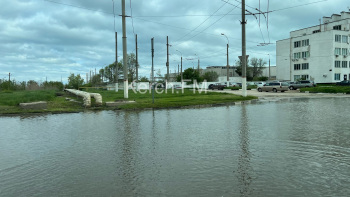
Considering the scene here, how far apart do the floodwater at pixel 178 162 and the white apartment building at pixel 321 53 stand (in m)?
67.1

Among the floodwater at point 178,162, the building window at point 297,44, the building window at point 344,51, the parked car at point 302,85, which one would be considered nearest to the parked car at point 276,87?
the parked car at point 302,85

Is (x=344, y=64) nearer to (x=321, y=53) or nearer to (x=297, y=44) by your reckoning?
(x=321, y=53)

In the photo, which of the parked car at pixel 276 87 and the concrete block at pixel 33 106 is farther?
the parked car at pixel 276 87

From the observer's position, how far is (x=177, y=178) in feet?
16.9

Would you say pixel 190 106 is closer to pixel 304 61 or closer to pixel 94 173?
pixel 94 173

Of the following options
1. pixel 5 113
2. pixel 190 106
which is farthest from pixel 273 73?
pixel 5 113

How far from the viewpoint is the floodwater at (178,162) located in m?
4.71

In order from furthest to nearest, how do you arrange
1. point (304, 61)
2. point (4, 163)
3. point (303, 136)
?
1. point (304, 61)
2. point (303, 136)
3. point (4, 163)

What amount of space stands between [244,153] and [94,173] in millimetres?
3395

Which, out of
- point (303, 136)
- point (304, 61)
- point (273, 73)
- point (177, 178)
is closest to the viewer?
point (177, 178)

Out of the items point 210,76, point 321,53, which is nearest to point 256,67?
point 210,76

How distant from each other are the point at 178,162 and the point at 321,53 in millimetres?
74601

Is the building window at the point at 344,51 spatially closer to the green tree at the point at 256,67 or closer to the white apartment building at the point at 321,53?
the white apartment building at the point at 321,53

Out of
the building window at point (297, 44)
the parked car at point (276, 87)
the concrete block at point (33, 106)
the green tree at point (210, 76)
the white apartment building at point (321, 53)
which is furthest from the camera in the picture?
the green tree at point (210, 76)
